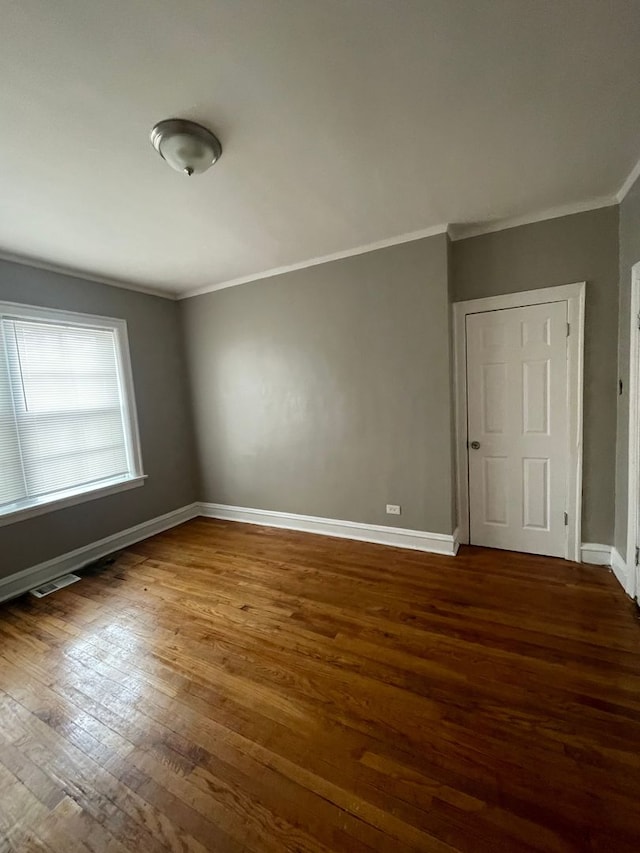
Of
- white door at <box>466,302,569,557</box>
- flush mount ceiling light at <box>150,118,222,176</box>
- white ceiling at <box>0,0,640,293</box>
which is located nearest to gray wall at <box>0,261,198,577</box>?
white ceiling at <box>0,0,640,293</box>

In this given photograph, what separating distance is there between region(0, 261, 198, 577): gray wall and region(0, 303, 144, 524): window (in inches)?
4.4

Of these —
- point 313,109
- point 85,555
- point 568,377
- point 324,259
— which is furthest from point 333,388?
point 85,555

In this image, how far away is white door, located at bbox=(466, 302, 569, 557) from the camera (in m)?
2.64

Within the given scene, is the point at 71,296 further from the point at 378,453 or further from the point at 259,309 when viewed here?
the point at 378,453

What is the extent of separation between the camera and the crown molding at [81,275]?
2805 millimetres

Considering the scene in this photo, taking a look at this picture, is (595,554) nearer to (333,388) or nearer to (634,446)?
(634,446)

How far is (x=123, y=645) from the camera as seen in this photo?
208cm

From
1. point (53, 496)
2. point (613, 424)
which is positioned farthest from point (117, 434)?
point (613, 424)

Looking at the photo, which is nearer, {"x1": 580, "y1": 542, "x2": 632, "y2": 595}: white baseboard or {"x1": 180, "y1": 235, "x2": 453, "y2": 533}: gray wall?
{"x1": 580, "y1": 542, "x2": 632, "y2": 595}: white baseboard

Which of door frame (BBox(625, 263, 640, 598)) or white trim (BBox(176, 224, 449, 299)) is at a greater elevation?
white trim (BBox(176, 224, 449, 299))

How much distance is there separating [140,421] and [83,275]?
4.86ft

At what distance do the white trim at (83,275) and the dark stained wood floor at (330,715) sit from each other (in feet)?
8.90

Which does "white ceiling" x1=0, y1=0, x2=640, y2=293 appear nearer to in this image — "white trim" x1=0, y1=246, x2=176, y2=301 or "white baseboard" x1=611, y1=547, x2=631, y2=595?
"white trim" x1=0, y1=246, x2=176, y2=301

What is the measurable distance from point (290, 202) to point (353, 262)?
972mm
